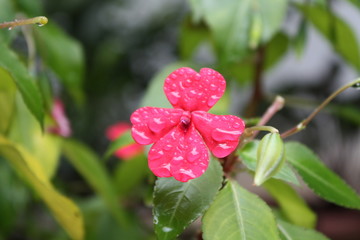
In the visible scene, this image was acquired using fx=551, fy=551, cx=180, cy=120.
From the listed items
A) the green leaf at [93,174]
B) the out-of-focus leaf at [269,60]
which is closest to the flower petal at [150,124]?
the green leaf at [93,174]

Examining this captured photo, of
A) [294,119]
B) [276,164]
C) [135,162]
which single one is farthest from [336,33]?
[294,119]

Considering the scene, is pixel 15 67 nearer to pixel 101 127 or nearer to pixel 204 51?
pixel 101 127

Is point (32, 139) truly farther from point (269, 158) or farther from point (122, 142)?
point (269, 158)

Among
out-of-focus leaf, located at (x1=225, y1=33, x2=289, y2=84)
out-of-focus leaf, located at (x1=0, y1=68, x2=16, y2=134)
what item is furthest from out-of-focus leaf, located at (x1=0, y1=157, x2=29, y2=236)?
out-of-focus leaf, located at (x1=225, y1=33, x2=289, y2=84)

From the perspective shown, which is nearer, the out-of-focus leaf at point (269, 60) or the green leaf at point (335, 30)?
the green leaf at point (335, 30)

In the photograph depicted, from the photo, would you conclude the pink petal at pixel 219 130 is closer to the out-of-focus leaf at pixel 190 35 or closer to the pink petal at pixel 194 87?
the pink petal at pixel 194 87
